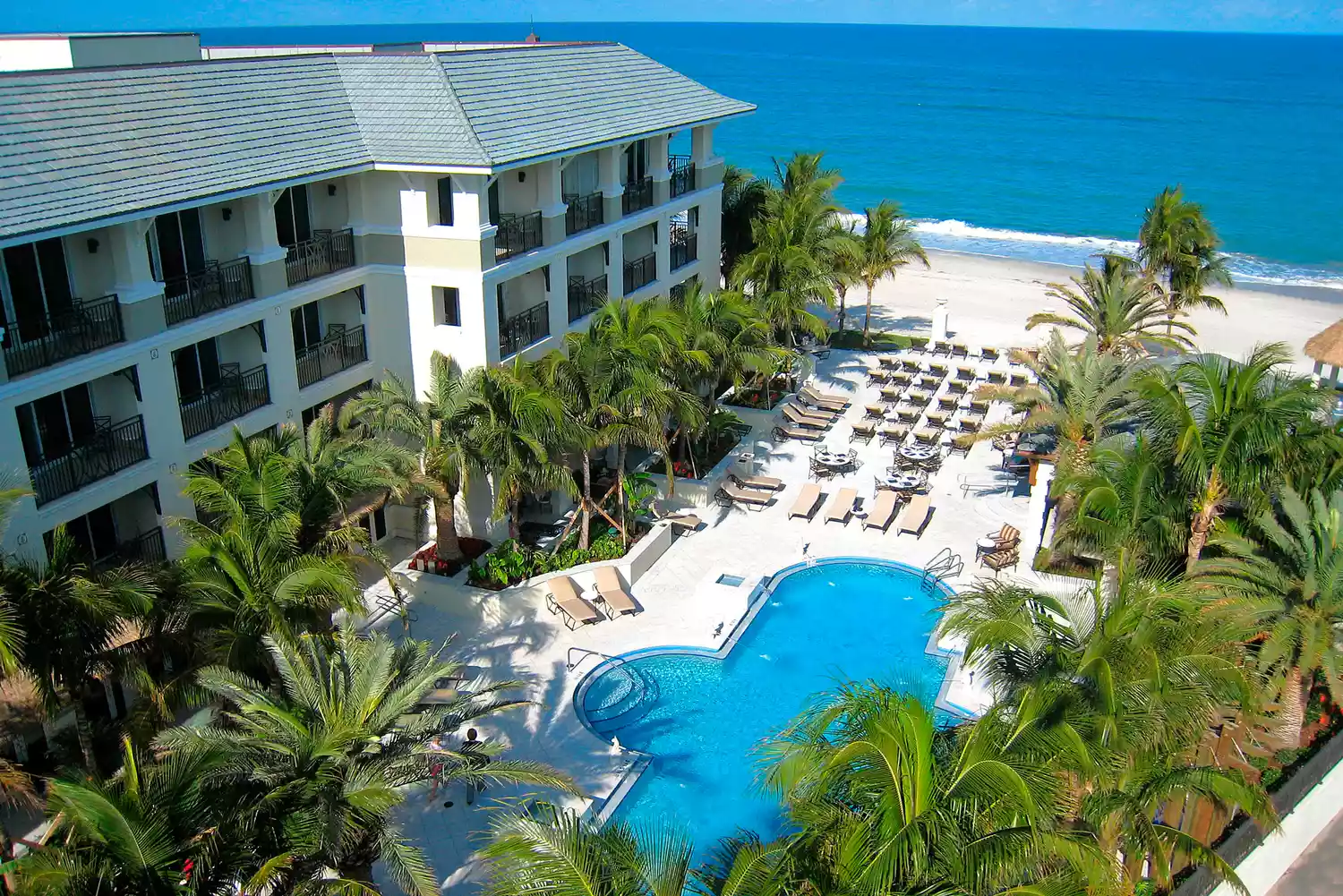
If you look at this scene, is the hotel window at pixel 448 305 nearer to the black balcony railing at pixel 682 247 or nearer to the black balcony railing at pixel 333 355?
the black balcony railing at pixel 333 355

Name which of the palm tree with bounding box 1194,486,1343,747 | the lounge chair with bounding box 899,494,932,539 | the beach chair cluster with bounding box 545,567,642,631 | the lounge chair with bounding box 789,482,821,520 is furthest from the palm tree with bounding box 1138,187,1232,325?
the beach chair cluster with bounding box 545,567,642,631

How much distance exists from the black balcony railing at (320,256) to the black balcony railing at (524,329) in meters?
3.52

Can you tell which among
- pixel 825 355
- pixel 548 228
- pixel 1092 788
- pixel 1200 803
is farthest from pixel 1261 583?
pixel 825 355

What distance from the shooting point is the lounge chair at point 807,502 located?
25438 millimetres

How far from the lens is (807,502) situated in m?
25.7

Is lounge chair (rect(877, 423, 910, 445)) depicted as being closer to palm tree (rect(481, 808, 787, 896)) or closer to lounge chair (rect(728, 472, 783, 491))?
lounge chair (rect(728, 472, 783, 491))

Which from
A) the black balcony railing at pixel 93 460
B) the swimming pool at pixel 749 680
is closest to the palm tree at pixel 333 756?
the swimming pool at pixel 749 680

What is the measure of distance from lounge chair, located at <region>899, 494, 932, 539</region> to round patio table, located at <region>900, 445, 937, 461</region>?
184 centimetres

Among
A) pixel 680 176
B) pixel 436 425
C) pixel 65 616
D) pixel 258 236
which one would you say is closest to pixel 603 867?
pixel 65 616

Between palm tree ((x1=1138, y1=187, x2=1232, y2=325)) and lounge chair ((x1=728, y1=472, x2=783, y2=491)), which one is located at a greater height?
palm tree ((x1=1138, y1=187, x2=1232, y2=325))

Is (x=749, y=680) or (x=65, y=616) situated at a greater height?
(x=65, y=616)

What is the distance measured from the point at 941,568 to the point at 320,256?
567 inches

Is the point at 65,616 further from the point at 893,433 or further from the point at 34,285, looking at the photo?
the point at 893,433

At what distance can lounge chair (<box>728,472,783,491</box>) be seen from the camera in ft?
87.6
